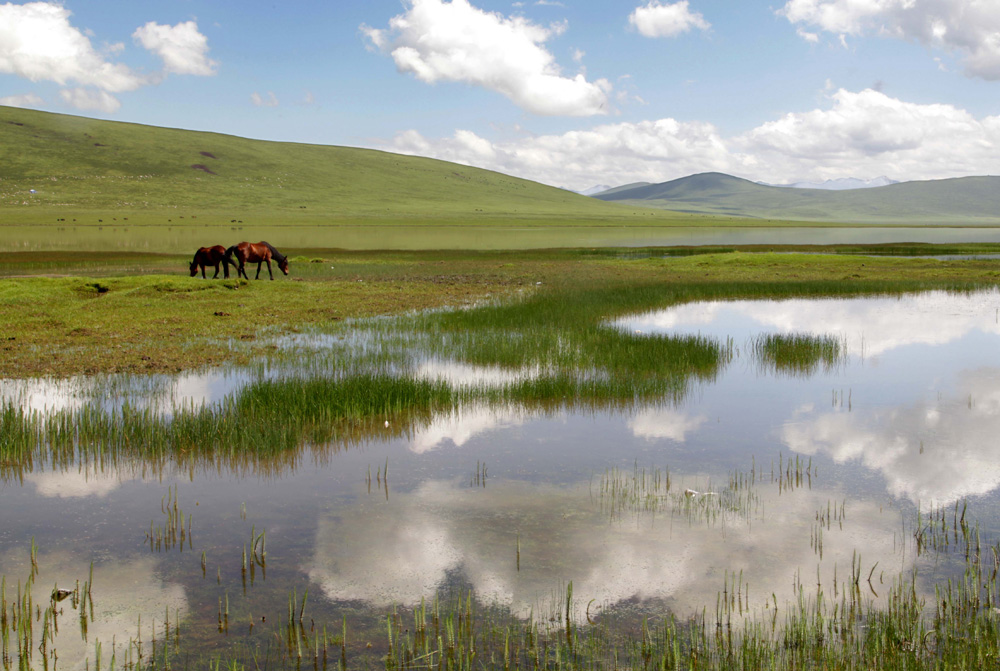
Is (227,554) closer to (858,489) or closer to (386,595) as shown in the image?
(386,595)

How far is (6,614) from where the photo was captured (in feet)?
18.1

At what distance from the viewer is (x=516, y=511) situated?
7801 mm

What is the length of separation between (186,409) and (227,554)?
533cm

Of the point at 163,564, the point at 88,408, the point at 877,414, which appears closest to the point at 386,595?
the point at 163,564

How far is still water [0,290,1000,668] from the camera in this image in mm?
5991

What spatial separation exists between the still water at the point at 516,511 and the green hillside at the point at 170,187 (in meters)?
122

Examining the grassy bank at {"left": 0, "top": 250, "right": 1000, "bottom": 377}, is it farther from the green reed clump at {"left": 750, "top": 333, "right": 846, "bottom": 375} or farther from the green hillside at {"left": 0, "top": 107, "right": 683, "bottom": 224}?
the green hillside at {"left": 0, "top": 107, "right": 683, "bottom": 224}

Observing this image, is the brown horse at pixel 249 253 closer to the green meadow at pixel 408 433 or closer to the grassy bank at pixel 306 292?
the grassy bank at pixel 306 292

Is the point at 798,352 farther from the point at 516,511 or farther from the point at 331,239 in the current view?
the point at 331,239

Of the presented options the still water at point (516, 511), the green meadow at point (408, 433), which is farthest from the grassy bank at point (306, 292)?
the still water at point (516, 511)

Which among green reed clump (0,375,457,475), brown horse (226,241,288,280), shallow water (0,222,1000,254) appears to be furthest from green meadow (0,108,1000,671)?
shallow water (0,222,1000,254)

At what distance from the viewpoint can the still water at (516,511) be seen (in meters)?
5.99

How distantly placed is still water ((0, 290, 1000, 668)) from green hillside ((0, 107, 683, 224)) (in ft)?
399

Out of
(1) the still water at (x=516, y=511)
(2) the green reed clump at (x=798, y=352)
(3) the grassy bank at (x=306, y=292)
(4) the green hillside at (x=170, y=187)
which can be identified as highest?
(4) the green hillside at (x=170, y=187)
